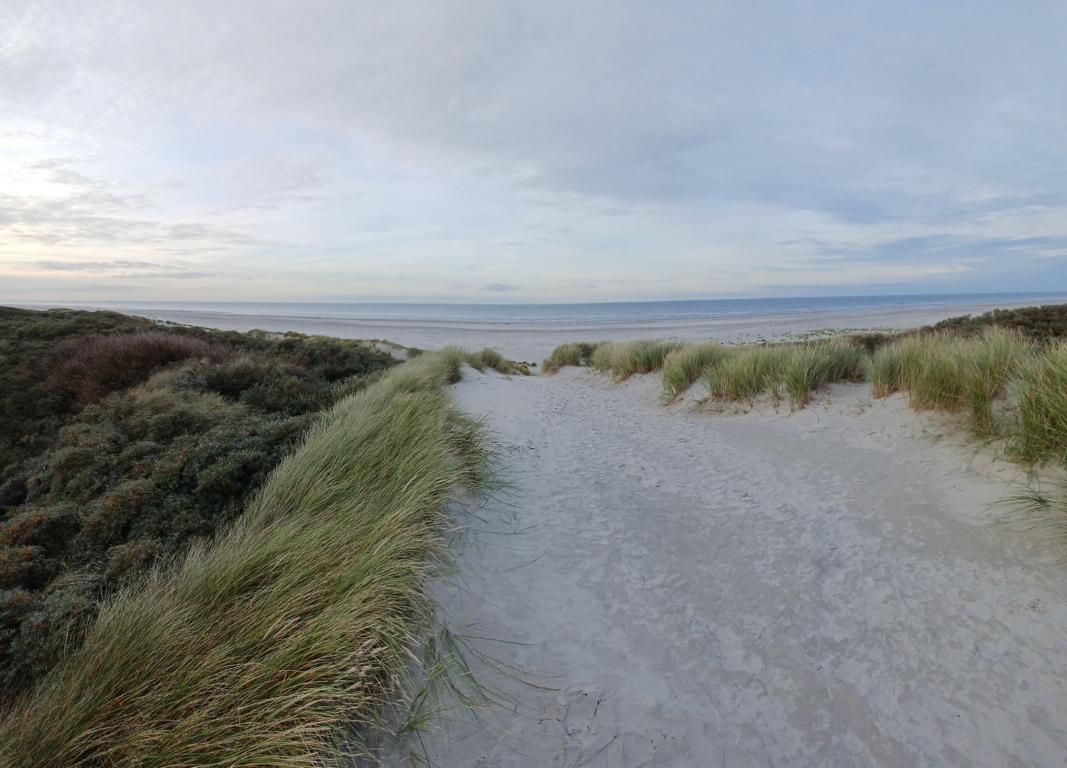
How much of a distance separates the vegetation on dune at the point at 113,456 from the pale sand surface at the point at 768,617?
2.06 metres

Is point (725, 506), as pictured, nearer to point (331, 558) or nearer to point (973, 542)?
point (973, 542)

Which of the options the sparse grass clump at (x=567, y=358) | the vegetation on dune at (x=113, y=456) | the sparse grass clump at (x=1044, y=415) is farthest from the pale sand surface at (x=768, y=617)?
the sparse grass clump at (x=567, y=358)

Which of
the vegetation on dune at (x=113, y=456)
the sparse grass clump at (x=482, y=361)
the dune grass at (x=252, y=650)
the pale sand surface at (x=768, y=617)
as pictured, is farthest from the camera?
the sparse grass clump at (x=482, y=361)

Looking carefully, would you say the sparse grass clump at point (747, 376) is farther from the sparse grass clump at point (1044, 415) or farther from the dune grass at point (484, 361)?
the dune grass at point (484, 361)

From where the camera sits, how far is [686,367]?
10000 mm

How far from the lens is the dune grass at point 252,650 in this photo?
177 cm

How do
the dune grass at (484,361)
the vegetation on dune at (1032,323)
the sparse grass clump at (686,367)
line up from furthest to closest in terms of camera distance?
the dune grass at (484,361)
the vegetation on dune at (1032,323)
the sparse grass clump at (686,367)

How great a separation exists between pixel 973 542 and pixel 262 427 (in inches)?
255

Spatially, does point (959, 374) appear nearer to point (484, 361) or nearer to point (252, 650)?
point (252, 650)

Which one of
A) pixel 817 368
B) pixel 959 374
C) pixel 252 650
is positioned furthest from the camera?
pixel 817 368

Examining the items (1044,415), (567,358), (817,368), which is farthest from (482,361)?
(1044,415)

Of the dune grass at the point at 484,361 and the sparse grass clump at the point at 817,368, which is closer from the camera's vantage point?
the sparse grass clump at the point at 817,368

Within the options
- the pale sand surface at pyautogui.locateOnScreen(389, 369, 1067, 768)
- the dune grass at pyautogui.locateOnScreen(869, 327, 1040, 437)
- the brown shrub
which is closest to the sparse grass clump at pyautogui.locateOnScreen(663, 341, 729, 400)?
the dune grass at pyautogui.locateOnScreen(869, 327, 1040, 437)

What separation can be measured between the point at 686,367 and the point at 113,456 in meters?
A: 8.86
